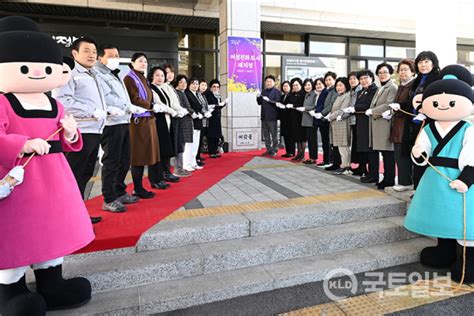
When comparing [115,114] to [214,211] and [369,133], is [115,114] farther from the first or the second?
[369,133]

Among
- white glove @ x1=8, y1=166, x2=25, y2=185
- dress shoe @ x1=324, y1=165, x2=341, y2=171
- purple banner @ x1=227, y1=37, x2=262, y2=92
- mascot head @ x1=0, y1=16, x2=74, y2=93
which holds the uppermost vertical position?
purple banner @ x1=227, y1=37, x2=262, y2=92

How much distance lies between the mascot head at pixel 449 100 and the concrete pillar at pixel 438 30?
526 cm

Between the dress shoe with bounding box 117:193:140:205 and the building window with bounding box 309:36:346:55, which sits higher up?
the building window with bounding box 309:36:346:55

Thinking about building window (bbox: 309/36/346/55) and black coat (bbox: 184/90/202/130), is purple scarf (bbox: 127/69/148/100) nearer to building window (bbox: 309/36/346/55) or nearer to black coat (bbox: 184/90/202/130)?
black coat (bbox: 184/90/202/130)

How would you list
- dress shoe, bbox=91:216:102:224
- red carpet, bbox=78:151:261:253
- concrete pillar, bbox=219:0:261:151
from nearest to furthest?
1. red carpet, bbox=78:151:261:253
2. dress shoe, bbox=91:216:102:224
3. concrete pillar, bbox=219:0:261:151

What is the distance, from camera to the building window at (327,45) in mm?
11798

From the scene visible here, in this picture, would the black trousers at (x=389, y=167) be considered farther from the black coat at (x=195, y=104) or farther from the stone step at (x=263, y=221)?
the black coat at (x=195, y=104)

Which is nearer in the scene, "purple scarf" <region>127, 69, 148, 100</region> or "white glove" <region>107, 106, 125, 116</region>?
"white glove" <region>107, 106, 125, 116</region>

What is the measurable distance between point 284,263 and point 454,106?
1939 millimetres

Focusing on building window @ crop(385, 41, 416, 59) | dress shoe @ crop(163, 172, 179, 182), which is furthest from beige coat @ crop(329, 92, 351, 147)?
building window @ crop(385, 41, 416, 59)

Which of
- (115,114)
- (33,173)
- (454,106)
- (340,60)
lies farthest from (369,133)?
(340,60)

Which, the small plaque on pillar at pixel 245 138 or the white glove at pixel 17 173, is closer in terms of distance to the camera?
the white glove at pixel 17 173

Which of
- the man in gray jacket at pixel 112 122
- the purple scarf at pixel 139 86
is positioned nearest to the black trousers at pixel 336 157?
the purple scarf at pixel 139 86

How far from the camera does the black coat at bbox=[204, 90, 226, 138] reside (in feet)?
25.4
